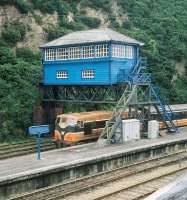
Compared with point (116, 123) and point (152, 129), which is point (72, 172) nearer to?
point (116, 123)

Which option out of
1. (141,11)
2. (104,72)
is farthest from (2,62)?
(141,11)

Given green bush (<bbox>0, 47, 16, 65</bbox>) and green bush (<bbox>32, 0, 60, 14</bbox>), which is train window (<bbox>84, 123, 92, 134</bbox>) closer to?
green bush (<bbox>0, 47, 16, 65</bbox>)

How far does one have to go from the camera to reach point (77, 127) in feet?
109

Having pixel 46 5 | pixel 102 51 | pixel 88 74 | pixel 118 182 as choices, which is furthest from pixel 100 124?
pixel 46 5

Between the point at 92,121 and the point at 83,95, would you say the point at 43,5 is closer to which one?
the point at 83,95

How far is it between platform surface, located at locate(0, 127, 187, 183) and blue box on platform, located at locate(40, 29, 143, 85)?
19.3ft

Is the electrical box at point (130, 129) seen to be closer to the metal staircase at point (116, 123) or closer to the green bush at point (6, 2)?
the metal staircase at point (116, 123)

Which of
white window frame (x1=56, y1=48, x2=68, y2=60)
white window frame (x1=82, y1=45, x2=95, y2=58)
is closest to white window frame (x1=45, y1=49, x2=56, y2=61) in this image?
white window frame (x1=56, y1=48, x2=68, y2=60)

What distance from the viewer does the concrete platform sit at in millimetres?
22531

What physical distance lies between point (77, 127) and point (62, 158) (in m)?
5.82

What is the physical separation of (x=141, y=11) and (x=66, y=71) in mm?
41029

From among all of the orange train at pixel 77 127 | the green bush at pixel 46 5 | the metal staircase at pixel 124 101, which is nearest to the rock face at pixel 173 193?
the metal staircase at pixel 124 101

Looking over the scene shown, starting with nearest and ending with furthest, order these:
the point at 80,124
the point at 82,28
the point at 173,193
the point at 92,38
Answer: the point at 173,193 < the point at 80,124 < the point at 92,38 < the point at 82,28

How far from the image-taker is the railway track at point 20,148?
102 ft
